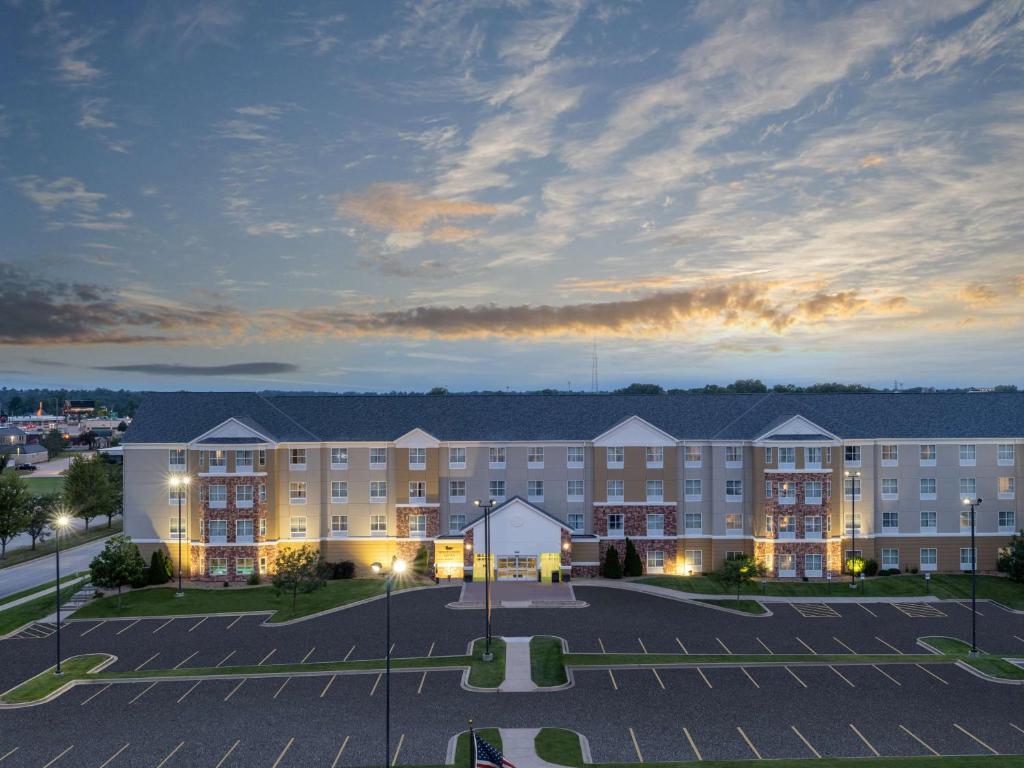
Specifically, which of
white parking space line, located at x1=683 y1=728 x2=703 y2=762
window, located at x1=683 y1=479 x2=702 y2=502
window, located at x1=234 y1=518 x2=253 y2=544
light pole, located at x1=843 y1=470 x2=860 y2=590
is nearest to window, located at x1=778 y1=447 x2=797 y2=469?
light pole, located at x1=843 y1=470 x2=860 y2=590

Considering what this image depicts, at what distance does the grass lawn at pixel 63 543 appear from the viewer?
248 ft

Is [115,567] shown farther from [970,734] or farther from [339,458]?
[970,734]

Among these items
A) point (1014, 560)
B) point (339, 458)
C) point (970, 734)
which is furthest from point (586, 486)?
point (970, 734)

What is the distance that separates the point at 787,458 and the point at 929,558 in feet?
51.5

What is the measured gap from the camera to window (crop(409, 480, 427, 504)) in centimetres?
6656

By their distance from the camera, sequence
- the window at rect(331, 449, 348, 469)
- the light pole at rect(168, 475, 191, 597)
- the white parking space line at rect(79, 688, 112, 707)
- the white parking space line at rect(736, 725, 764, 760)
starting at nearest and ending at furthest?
the white parking space line at rect(736, 725, 764, 760)
the white parking space line at rect(79, 688, 112, 707)
the light pole at rect(168, 475, 191, 597)
the window at rect(331, 449, 348, 469)

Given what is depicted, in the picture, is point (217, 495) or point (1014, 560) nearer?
point (1014, 560)

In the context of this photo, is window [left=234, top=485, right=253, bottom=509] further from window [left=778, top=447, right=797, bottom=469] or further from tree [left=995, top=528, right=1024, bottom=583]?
tree [left=995, top=528, right=1024, bottom=583]

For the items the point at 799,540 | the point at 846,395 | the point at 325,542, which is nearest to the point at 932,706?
the point at 799,540

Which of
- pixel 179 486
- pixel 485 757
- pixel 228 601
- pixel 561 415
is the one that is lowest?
pixel 228 601

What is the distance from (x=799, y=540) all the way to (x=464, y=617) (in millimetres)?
30050

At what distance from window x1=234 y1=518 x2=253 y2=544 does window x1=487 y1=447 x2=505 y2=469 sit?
836 inches

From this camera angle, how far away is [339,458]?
220 feet

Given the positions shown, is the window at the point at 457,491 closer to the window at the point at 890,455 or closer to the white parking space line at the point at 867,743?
the window at the point at 890,455
